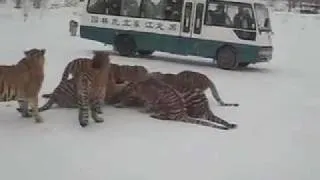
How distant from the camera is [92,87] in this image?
9.05m

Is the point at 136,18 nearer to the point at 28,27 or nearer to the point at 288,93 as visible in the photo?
the point at 288,93

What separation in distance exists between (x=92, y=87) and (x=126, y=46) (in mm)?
9792

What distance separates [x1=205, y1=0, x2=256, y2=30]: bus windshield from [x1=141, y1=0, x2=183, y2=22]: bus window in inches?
35.9

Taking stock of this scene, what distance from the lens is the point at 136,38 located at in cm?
1866

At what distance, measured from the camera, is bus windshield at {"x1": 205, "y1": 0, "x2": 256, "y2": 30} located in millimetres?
Result: 17344

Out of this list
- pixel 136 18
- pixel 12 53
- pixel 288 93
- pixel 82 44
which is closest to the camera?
pixel 288 93

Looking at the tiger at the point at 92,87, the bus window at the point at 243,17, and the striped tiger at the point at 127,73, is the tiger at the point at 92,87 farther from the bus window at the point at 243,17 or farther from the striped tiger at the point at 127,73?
the bus window at the point at 243,17

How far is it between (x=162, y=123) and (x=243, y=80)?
5.99 metres

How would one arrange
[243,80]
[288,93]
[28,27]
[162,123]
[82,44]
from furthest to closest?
[28,27]
[82,44]
[243,80]
[288,93]
[162,123]

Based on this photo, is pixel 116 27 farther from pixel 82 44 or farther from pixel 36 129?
pixel 36 129

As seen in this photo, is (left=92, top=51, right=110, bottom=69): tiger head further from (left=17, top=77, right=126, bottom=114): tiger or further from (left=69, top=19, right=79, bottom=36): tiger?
(left=69, top=19, right=79, bottom=36): tiger

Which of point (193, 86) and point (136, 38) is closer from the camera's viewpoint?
point (193, 86)

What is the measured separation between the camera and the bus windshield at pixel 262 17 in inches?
685

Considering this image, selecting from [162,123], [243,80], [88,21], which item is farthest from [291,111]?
[88,21]
